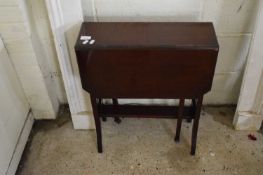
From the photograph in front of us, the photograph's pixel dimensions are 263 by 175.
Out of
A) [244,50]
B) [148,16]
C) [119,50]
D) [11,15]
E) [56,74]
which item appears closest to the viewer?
[119,50]

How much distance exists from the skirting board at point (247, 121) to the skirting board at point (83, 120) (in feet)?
3.38

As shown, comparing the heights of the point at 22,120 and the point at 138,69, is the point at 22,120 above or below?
below

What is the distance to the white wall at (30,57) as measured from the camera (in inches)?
64.1

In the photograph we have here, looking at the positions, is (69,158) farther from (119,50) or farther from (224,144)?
(224,144)

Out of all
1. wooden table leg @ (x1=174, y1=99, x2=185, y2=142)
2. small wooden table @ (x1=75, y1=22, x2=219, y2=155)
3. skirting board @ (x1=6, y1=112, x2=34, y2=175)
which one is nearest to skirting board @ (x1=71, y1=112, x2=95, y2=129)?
skirting board @ (x1=6, y1=112, x2=34, y2=175)

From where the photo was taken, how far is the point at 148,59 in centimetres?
142

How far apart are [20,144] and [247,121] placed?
1.57m

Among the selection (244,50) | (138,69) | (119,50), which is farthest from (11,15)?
(244,50)

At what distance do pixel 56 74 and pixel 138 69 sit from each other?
2.76ft

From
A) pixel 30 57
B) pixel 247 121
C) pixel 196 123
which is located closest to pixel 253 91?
pixel 247 121

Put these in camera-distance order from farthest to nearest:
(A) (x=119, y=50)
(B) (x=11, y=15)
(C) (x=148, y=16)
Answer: (C) (x=148, y=16) < (B) (x=11, y=15) < (A) (x=119, y=50)

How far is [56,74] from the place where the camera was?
2.07 meters

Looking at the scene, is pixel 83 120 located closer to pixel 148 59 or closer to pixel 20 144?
pixel 20 144

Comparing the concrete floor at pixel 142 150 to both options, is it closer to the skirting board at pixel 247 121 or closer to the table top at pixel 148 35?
the skirting board at pixel 247 121
